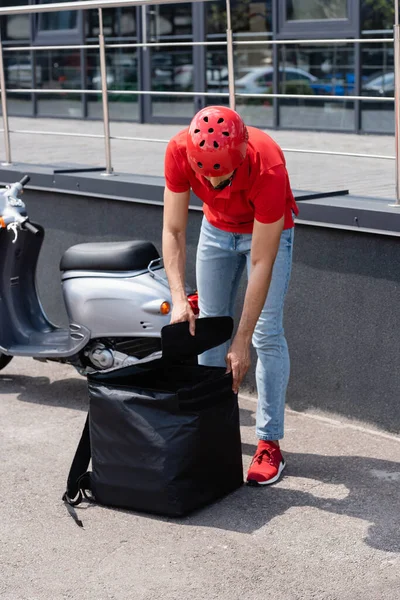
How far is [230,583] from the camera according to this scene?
142 inches

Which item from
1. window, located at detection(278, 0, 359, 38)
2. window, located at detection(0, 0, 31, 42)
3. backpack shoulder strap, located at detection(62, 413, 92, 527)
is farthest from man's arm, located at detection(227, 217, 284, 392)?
window, located at detection(0, 0, 31, 42)

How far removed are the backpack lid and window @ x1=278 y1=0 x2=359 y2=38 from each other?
7.89m

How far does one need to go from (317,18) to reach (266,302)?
7962 millimetres

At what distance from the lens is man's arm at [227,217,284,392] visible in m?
3.98

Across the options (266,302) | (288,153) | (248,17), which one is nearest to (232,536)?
(266,302)

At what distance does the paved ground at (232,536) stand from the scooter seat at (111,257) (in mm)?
955

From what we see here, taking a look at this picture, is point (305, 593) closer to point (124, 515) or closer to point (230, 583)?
point (230, 583)

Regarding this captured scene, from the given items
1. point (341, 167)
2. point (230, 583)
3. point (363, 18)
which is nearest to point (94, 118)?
point (363, 18)

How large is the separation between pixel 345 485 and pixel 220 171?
159cm

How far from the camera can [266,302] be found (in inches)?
175

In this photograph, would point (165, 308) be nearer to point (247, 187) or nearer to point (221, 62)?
point (247, 187)

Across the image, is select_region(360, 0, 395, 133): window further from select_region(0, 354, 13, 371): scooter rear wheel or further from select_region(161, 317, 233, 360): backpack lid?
select_region(161, 317, 233, 360): backpack lid

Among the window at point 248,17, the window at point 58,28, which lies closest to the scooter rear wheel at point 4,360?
the window at point 248,17

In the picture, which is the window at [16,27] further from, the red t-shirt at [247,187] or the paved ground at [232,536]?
the red t-shirt at [247,187]
